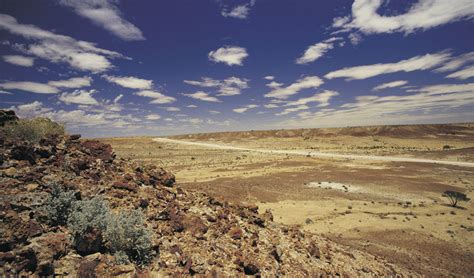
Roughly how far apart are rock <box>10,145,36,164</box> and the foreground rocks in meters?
0.02

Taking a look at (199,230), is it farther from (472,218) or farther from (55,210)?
(472,218)

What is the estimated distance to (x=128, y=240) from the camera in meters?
5.96

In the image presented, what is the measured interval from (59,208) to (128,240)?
1.89 metres

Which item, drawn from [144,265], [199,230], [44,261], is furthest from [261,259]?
[44,261]

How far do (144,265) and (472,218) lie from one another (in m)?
22.0

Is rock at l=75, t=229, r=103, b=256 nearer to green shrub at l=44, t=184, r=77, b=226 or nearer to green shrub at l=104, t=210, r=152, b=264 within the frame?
green shrub at l=104, t=210, r=152, b=264

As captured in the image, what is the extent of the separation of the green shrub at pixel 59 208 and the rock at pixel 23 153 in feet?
7.67

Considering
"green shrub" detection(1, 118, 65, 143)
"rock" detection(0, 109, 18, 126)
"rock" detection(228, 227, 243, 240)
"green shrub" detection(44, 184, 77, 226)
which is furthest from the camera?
"rock" detection(0, 109, 18, 126)

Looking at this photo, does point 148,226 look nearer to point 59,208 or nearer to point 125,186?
point 125,186

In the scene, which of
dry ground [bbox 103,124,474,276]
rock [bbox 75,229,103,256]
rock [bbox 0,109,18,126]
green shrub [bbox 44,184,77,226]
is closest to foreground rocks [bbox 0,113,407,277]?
rock [bbox 75,229,103,256]

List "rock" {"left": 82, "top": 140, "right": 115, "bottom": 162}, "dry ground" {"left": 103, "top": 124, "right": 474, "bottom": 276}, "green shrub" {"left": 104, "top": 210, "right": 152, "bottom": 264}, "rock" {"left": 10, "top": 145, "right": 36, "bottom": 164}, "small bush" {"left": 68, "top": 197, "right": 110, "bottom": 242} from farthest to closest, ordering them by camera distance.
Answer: "dry ground" {"left": 103, "top": 124, "right": 474, "bottom": 276} → "rock" {"left": 82, "top": 140, "right": 115, "bottom": 162} → "rock" {"left": 10, "top": 145, "right": 36, "bottom": 164} → "green shrub" {"left": 104, "top": 210, "right": 152, "bottom": 264} → "small bush" {"left": 68, "top": 197, "right": 110, "bottom": 242}

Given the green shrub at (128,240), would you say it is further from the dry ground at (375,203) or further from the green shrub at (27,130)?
the dry ground at (375,203)

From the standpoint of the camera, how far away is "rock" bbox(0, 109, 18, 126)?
973 cm

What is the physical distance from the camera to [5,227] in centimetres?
489
